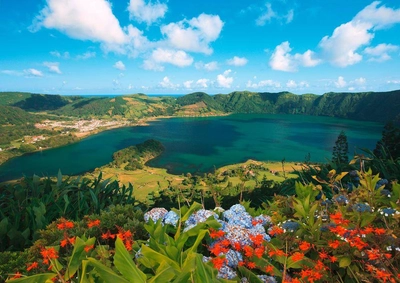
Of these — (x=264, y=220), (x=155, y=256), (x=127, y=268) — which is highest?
(x=127, y=268)

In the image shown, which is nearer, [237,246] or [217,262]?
[217,262]

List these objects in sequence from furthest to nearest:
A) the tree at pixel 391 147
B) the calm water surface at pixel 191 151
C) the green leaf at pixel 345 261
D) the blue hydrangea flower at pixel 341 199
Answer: the calm water surface at pixel 191 151, the tree at pixel 391 147, the blue hydrangea flower at pixel 341 199, the green leaf at pixel 345 261

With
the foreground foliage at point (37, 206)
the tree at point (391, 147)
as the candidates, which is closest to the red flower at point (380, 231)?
the foreground foliage at point (37, 206)

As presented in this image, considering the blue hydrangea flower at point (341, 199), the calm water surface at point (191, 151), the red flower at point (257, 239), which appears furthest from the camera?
the calm water surface at point (191, 151)

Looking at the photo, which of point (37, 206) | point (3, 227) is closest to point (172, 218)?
point (3, 227)

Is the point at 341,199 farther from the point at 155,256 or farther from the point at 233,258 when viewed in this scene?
the point at 155,256

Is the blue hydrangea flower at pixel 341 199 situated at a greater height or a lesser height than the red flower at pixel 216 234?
greater

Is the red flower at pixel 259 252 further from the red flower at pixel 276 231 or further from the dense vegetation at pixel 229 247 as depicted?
the red flower at pixel 276 231

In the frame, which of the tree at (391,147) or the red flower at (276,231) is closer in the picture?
the red flower at (276,231)
